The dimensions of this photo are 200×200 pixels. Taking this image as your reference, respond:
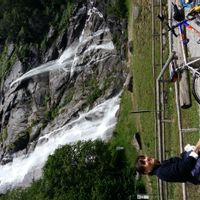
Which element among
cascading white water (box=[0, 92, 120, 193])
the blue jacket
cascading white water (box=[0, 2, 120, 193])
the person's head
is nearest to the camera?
the blue jacket

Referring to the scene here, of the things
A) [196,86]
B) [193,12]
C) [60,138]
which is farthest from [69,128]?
[196,86]

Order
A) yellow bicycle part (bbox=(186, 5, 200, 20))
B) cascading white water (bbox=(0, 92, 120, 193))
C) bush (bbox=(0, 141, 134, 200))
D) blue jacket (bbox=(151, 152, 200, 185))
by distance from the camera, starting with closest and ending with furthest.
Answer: blue jacket (bbox=(151, 152, 200, 185))
yellow bicycle part (bbox=(186, 5, 200, 20))
bush (bbox=(0, 141, 134, 200))
cascading white water (bbox=(0, 92, 120, 193))

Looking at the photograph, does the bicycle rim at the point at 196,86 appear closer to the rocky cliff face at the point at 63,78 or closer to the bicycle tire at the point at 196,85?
the bicycle tire at the point at 196,85

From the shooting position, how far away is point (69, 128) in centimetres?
3350

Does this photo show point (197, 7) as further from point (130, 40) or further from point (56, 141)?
point (56, 141)

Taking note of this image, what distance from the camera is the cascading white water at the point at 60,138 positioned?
30.2m

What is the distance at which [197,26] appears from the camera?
15805 mm

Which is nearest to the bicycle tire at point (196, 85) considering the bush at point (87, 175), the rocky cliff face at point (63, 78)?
the bush at point (87, 175)

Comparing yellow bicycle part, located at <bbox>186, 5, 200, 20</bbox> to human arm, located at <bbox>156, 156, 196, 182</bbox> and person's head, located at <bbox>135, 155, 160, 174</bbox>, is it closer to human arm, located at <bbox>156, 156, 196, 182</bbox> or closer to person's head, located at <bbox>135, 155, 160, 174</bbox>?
human arm, located at <bbox>156, 156, 196, 182</bbox>

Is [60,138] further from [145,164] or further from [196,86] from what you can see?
[145,164]

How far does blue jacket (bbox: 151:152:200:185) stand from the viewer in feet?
27.5

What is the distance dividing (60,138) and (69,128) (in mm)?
1095

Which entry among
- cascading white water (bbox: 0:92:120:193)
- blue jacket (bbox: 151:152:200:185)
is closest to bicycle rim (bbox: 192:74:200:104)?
blue jacket (bbox: 151:152:200:185)

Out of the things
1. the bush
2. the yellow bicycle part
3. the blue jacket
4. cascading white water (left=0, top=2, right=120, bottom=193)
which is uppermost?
cascading white water (left=0, top=2, right=120, bottom=193)
